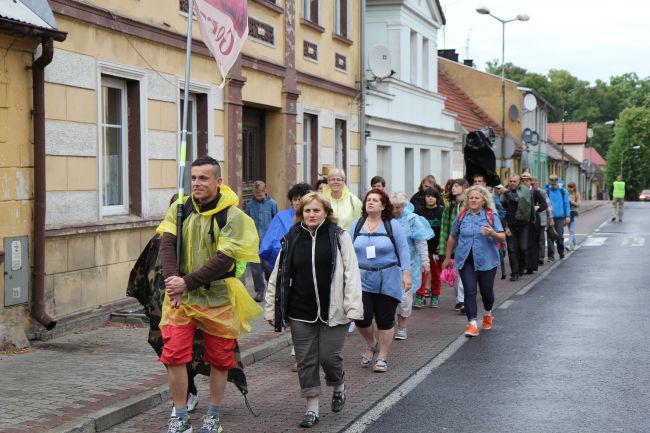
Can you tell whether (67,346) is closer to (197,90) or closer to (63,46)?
(63,46)

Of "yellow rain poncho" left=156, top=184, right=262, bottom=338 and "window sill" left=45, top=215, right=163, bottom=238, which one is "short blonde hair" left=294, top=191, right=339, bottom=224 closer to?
"yellow rain poncho" left=156, top=184, right=262, bottom=338

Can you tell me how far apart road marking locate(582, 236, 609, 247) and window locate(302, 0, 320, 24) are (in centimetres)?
1136

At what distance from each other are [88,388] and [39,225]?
278 centimetres

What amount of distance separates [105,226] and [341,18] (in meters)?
11.5

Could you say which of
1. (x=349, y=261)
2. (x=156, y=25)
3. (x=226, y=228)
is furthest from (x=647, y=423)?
(x=156, y=25)

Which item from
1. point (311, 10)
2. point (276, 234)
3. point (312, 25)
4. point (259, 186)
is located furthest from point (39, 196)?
point (311, 10)

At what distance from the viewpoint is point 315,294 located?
277 inches

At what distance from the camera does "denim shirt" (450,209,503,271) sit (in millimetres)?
11117

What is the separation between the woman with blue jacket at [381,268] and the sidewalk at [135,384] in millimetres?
396

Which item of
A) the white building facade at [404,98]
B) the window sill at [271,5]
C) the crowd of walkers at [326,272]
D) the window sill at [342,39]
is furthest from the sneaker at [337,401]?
the white building facade at [404,98]

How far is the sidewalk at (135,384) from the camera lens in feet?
22.6

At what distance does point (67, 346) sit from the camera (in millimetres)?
9805

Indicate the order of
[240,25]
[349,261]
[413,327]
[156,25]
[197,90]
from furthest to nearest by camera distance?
[197,90] < [156,25] < [413,327] < [240,25] < [349,261]

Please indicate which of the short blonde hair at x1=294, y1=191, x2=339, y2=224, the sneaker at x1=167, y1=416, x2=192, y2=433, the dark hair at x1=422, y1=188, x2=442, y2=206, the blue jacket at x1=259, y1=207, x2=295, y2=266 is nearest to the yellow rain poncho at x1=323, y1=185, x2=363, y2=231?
the blue jacket at x1=259, y1=207, x2=295, y2=266
